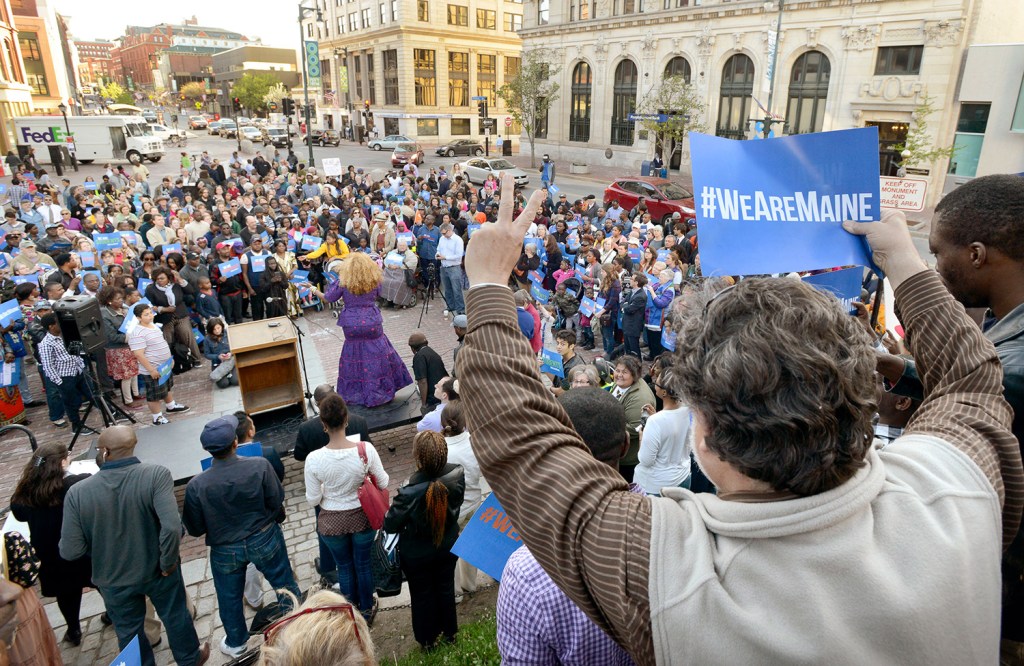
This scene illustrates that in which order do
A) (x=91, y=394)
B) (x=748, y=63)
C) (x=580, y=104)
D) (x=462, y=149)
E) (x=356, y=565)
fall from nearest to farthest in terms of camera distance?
1. (x=356, y=565)
2. (x=91, y=394)
3. (x=748, y=63)
4. (x=580, y=104)
5. (x=462, y=149)

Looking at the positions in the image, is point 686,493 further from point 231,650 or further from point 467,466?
point 231,650

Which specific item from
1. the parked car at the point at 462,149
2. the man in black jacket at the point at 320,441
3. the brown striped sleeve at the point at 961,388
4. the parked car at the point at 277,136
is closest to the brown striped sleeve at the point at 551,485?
the brown striped sleeve at the point at 961,388

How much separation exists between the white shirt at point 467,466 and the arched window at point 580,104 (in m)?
41.3

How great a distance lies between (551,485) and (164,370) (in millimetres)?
8614

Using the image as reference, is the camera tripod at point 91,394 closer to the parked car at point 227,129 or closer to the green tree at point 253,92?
the parked car at point 227,129

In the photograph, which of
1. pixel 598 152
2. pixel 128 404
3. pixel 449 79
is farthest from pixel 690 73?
pixel 128 404

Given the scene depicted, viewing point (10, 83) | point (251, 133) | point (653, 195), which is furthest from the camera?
point (251, 133)

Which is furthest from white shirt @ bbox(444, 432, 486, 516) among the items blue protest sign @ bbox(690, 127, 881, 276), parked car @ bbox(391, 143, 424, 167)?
parked car @ bbox(391, 143, 424, 167)

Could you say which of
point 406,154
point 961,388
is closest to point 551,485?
point 961,388

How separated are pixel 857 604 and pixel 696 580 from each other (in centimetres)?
26

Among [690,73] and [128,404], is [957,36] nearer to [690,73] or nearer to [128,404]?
[690,73]

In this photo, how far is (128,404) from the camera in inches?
350

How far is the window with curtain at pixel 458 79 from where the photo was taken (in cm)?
6081

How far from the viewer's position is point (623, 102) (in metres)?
40.1
